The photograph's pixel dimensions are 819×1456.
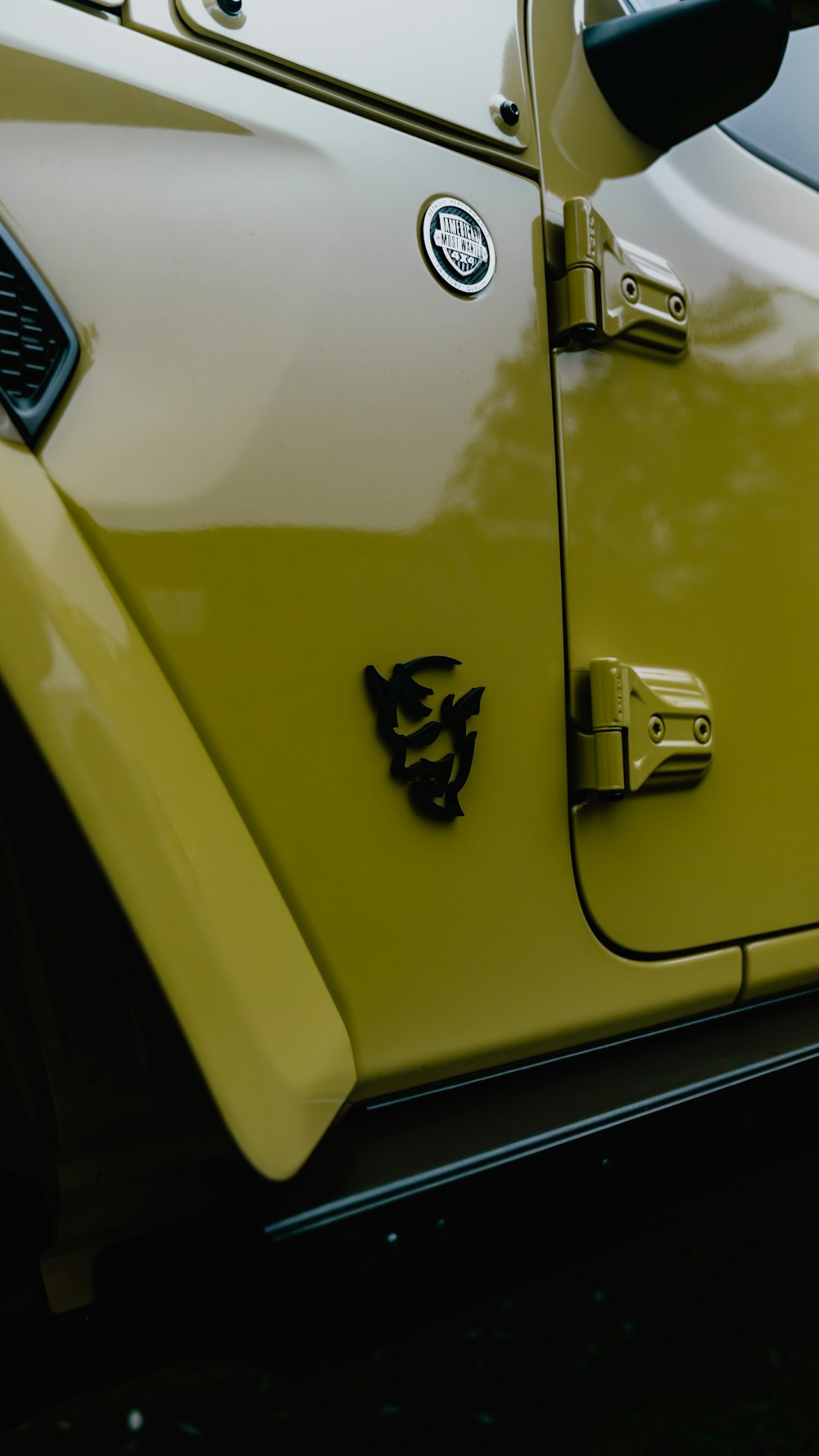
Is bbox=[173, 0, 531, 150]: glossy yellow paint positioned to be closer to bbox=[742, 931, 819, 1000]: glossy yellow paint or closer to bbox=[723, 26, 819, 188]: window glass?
bbox=[723, 26, 819, 188]: window glass

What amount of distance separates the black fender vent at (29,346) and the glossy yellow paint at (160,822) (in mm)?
37

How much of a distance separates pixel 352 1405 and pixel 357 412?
1.31m

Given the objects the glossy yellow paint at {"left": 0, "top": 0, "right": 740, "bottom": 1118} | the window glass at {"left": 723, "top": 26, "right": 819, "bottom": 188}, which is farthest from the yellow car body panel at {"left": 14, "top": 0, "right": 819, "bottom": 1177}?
the window glass at {"left": 723, "top": 26, "right": 819, "bottom": 188}

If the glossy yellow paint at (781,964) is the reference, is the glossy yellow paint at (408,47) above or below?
above

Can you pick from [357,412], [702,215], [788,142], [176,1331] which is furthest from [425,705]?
[788,142]

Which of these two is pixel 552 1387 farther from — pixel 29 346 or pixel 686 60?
pixel 686 60

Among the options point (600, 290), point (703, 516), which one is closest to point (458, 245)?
point (600, 290)

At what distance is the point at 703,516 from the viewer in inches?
50.1

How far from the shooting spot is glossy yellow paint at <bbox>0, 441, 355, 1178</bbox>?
72cm

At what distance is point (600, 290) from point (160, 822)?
792 millimetres

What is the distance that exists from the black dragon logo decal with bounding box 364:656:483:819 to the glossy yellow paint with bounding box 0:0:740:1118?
0.02 meters

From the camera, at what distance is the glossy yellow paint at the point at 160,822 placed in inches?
28.5

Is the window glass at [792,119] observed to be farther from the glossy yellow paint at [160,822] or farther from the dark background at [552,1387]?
the dark background at [552,1387]

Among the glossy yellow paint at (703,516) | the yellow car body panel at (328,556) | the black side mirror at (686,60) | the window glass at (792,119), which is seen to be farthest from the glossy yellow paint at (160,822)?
the window glass at (792,119)
